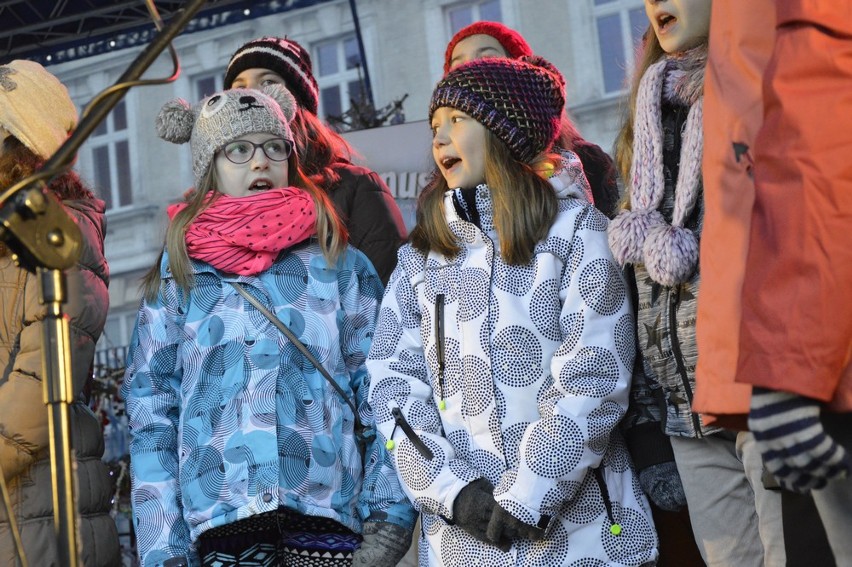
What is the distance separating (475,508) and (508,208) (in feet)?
2.78

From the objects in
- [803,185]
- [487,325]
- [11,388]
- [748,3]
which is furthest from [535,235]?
[11,388]

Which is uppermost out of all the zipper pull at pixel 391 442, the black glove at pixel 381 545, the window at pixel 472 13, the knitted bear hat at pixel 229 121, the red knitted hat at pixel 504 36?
the window at pixel 472 13

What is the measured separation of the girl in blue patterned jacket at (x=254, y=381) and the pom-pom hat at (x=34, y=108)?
1.63 ft

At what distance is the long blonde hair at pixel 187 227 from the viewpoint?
354 centimetres

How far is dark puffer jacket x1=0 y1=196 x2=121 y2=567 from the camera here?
3357mm

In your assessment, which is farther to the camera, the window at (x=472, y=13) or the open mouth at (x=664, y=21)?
the window at (x=472, y=13)

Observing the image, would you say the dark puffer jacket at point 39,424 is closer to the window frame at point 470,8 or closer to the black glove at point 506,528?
the black glove at point 506,528

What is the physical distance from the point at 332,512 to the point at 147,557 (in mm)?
558

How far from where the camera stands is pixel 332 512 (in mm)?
3264

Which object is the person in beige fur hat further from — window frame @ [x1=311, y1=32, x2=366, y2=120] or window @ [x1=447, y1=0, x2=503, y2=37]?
window @ [x1=447, y1=0, x2=503, y2=37]

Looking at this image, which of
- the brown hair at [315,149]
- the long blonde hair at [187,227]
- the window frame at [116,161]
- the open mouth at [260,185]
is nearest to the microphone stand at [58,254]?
the long blonde hair at [187,227]

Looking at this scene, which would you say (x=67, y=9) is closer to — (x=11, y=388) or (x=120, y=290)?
(x=11, y=388)

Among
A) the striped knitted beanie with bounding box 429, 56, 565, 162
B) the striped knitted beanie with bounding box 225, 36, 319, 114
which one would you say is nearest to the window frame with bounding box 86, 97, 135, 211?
the striped knitted beanie with bounding box 225, 36, 319, 114

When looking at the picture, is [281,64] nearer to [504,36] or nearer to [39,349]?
[504,36]
